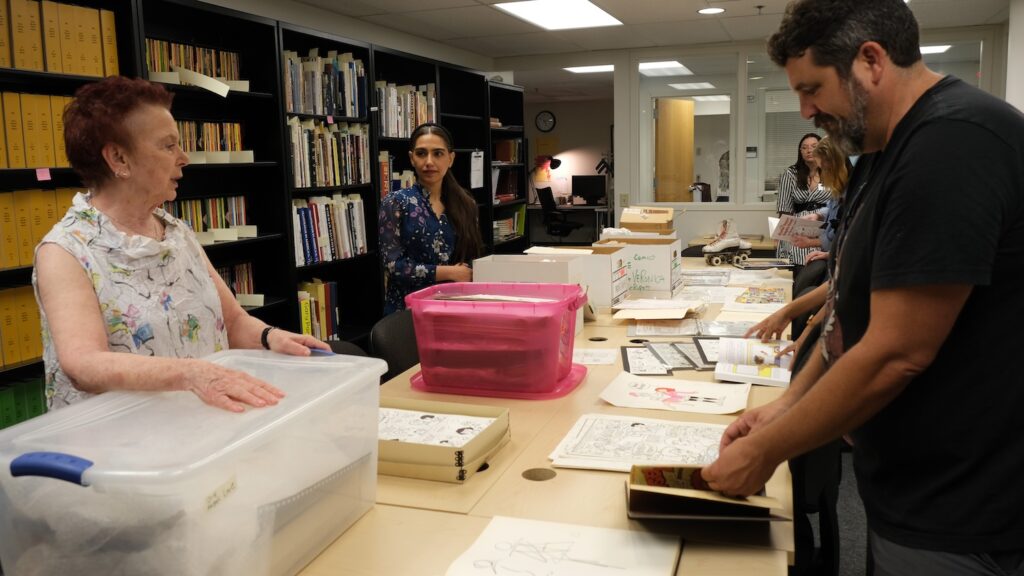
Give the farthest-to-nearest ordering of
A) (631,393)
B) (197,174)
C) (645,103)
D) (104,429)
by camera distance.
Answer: (645,103) → (197,174) → (631,393) → (104,429)

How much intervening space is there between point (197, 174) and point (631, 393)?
3.03 meters

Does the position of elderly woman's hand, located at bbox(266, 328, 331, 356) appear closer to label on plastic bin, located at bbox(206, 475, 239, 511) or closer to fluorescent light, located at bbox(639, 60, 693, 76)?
label on plastic bin, located at bbox(206, 475, 239, 511)

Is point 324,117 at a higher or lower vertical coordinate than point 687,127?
lower

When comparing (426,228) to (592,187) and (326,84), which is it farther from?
(592,187)

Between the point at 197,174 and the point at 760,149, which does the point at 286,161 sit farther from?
the point at 760,149

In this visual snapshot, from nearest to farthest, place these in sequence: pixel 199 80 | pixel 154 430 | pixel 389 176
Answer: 1. pixel 154 430
2. pixel 199 80
3. pixel 389 176

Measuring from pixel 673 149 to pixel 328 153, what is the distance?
4.57 meters

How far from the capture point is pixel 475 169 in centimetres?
641

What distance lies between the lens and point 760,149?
785cm

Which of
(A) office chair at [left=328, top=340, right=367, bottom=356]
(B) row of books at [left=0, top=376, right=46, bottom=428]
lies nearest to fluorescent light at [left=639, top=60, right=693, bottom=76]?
(A) office chair at [left=328, top=340, right=367, bottom=356]

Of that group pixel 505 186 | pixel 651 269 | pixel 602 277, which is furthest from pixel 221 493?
pixel 505 186

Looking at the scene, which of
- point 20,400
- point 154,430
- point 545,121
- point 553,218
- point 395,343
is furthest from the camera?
point 545,121

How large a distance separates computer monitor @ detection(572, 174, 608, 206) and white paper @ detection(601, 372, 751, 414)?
36.3 ft

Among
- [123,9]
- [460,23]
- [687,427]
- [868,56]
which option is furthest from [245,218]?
[868,56]
